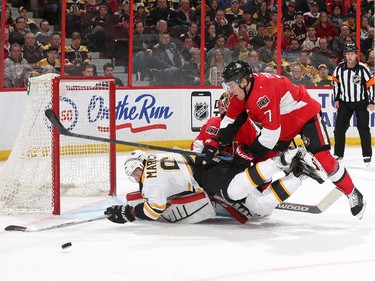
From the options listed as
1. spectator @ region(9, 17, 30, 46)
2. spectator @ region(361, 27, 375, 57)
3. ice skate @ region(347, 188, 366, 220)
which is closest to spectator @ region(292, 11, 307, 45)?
spectator @ region(361, 27, 375, 57)

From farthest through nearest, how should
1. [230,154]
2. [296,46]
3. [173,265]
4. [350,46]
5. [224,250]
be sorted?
[296,46], [350,46], [230,154], [224,250], [173,265]

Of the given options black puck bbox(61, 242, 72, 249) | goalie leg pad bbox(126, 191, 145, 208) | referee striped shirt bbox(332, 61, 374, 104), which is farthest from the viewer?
referee striped shirt bbox(332, 61, 374, 104)

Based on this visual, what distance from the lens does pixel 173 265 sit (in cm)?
395

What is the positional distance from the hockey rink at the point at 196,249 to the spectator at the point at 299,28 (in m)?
4.18

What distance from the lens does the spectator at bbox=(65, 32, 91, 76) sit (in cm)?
830

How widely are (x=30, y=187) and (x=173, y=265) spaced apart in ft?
5.84

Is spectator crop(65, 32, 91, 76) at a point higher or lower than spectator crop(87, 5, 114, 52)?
lower

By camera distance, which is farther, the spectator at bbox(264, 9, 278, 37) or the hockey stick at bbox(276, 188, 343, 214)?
the spectator at bbox(264, 9, 278, 37)

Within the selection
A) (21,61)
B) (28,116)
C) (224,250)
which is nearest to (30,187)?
(28,116)

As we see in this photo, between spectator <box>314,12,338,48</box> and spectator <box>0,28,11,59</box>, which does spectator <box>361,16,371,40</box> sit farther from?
spectator <box>0,28,11,59</box>

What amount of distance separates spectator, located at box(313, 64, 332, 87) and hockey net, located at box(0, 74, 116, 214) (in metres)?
3.87

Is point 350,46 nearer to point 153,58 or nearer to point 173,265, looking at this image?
point 153,58

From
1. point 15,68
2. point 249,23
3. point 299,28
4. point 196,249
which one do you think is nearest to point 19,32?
point 15,68

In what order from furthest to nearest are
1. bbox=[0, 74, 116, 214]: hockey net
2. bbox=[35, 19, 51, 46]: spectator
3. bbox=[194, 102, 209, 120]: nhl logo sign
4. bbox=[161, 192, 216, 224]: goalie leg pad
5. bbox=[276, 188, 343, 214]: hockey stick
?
A: 1. bbox=[194, 102, 209, 120]: nhl logo sign
2. bbox=[35, 19, 51, 46]: spectator
3. bbox=[0, 74, 116, 214]: hockey net
4. bbox=[276, 188, 343, 214]: hockey stick
5. bbox=[161, 192, 216, 224]: goalie leg pad
